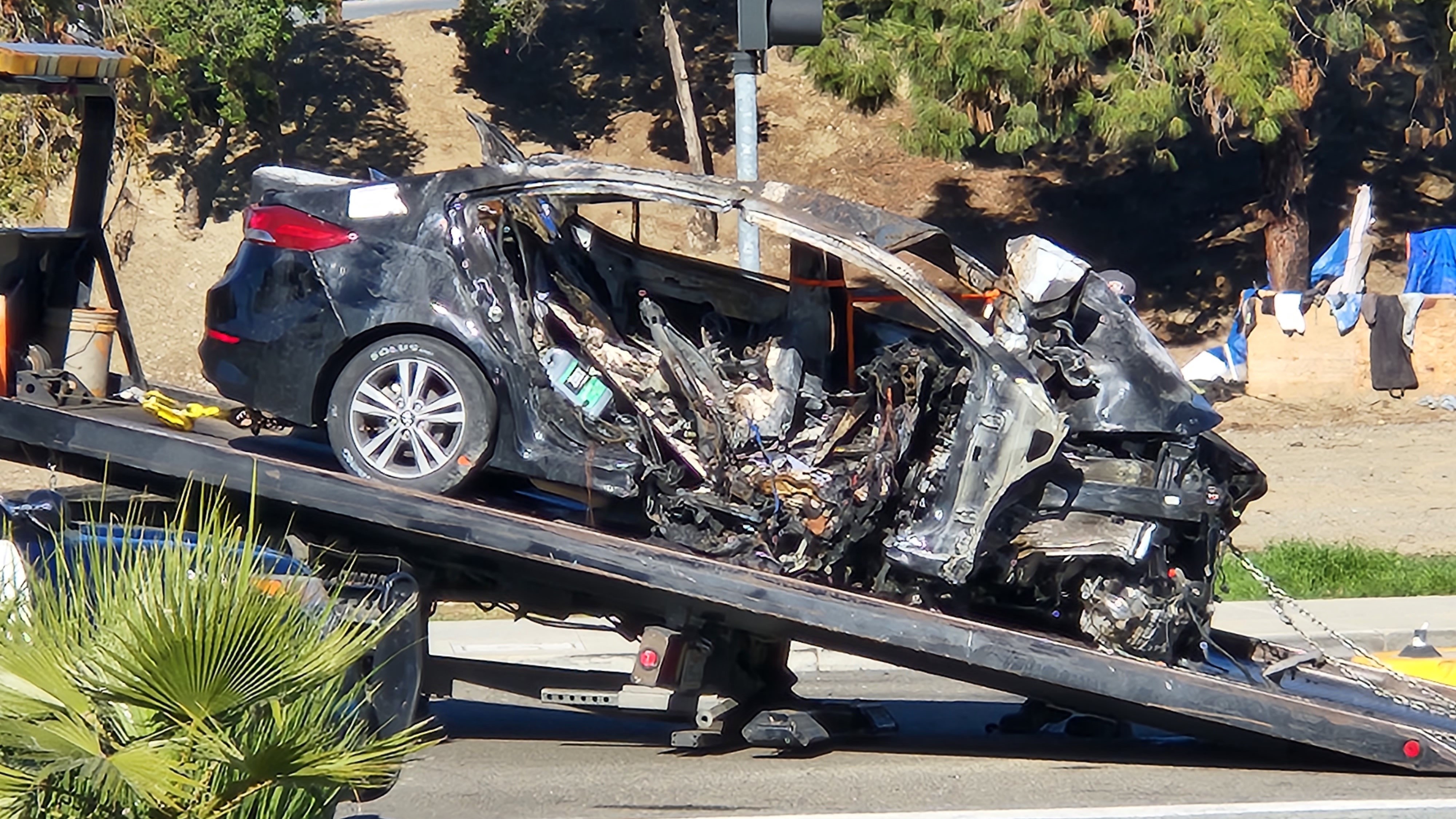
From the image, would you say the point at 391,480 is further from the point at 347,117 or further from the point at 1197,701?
the point at 347,117

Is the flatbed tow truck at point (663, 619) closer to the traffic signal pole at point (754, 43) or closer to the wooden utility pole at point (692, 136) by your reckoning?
the traffic signal pole at point (754, 43)

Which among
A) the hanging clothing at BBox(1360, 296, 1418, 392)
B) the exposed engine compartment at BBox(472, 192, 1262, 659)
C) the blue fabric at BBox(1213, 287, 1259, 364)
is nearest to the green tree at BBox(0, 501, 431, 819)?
the exposed engine compartment at BBox(472, 192, 1262, 659)

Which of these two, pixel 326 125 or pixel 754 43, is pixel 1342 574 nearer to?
pixel 754 43

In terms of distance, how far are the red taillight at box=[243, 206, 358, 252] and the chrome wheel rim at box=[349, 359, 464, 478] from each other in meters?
0.58

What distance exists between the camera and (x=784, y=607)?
6797 millimetres

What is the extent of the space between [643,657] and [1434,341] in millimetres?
16600

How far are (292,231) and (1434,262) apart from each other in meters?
19.0

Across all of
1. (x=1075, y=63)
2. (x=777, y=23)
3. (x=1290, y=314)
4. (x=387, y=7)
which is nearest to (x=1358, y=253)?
(x=1290, y=314)

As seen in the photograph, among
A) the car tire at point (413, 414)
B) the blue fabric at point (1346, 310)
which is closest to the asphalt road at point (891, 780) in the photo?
the car tire at point (413, 414)

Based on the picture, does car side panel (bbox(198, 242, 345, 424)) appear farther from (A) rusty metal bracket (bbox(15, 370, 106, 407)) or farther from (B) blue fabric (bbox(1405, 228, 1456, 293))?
(B) blue fabric (bbox(1405, 228, 1456, 293))

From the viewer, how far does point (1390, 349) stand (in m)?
21.2

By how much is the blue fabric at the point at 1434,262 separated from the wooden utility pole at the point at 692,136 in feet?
34.2

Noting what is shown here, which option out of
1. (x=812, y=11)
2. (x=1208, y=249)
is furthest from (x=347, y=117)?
(x=812, y=11)

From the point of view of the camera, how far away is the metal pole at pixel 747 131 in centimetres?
1021
